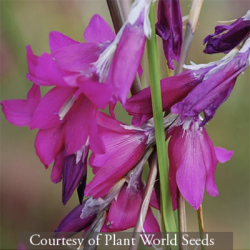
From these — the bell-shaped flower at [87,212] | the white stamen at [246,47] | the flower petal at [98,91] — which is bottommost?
the bell-shaped flower at [87,212]

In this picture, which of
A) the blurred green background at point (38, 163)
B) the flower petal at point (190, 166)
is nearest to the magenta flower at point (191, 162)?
the flower petal at point (190, 166)

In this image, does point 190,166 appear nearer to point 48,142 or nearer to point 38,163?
point 48,142

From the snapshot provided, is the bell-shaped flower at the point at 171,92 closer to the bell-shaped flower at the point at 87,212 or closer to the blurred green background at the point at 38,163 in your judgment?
the bell-shaped flower at the point at 87,212

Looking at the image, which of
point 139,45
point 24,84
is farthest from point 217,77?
point 24,84

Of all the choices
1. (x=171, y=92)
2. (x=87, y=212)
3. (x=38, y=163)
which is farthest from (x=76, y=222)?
(x=38, y=163)

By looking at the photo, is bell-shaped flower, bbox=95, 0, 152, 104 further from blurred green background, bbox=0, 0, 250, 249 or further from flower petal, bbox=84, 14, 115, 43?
blurred green background, bbox=0, 0, 250, 249

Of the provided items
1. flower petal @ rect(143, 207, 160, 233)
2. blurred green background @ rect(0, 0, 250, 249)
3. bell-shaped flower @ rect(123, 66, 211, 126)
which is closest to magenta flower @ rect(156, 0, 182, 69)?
bell-shaped flower @ rect(123, 66, 211, 126)
